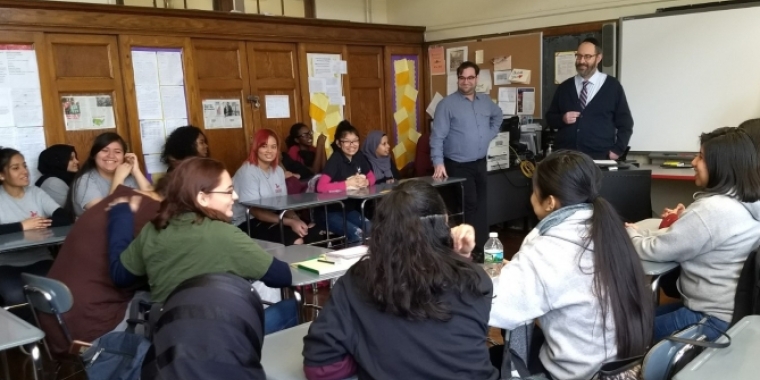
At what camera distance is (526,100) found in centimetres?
597

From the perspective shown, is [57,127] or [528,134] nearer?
[57,127]

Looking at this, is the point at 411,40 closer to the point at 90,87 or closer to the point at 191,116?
the point at 191,116

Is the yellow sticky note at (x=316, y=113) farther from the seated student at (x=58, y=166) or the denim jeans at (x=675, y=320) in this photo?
the denim jeans at (x=675, y=320)

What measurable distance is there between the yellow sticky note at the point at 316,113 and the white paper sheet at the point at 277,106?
26 centimetres

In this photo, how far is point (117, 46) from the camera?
4.55 metres

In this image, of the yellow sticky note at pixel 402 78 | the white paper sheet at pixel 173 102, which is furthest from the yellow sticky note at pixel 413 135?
the white paper sheet at pixel 173 102

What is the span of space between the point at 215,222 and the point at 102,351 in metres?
0.62

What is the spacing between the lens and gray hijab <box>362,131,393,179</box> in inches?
198

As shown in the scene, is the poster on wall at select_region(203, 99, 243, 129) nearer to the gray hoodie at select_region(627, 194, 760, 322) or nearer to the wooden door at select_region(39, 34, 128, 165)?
the wooden door at select_region(39, 34, 128, 165)

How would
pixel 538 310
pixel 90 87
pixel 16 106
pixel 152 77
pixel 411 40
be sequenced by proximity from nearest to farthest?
pixel 538 310 < pixel 16 106 < pixel 90 87 < pixel 152 77 < pixel 411 40

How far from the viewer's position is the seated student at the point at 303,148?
5523mm

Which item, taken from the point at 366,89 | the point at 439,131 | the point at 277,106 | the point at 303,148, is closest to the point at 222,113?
the point at 277,106

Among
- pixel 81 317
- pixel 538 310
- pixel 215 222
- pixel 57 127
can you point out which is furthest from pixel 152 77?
pixel 538 310

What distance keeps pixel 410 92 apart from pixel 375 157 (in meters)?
1.95
